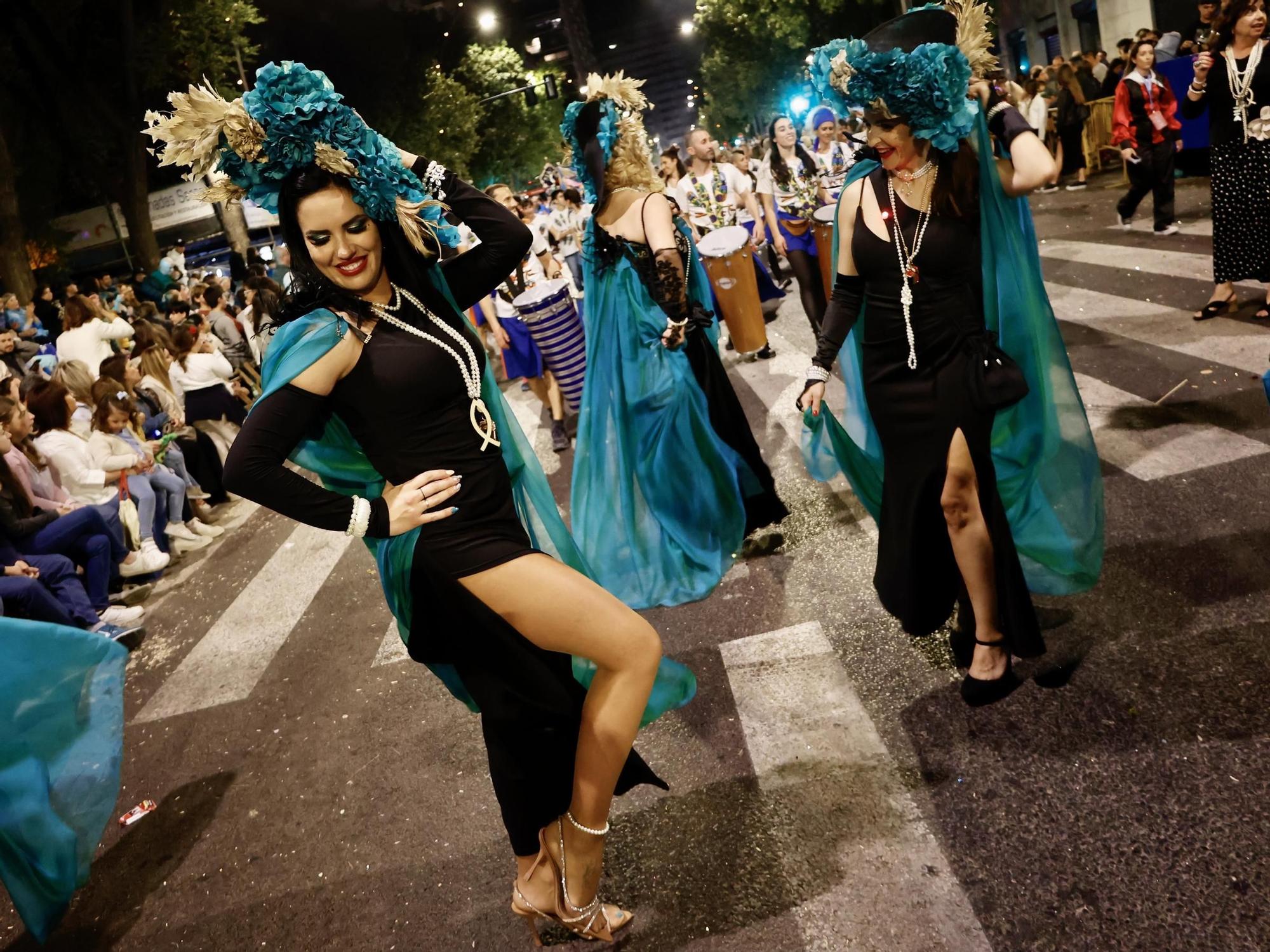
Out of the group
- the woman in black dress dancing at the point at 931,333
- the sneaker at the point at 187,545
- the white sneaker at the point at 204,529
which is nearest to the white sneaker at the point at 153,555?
the sneaker at the point at 187,545

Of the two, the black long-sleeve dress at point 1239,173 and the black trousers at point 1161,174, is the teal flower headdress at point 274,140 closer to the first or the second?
the black long-sleeve dress at point 1239,173

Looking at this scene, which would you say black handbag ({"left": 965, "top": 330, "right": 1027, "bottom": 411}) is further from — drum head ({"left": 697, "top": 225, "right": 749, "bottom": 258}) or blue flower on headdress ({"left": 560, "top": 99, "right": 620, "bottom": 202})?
drum head ({"left": 697, "top": 225, "right": 749, "bottom": 258})

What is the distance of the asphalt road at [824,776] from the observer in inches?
94.7

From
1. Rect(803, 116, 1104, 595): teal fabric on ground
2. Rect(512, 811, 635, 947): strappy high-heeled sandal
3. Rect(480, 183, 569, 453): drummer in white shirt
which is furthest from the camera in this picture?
Rect(480, 183, 569, 453): drummer in white shirt

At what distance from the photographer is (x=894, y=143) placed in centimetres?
289

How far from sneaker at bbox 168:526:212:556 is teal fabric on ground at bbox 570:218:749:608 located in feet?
16.2

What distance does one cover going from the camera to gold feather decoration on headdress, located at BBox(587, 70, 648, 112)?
459 centimetres

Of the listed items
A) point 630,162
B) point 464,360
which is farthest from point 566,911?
point 630,162

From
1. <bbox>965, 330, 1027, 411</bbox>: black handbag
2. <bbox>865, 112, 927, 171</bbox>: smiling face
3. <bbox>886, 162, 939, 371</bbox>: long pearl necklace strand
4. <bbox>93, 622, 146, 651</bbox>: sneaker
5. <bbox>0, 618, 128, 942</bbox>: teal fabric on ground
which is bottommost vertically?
<bbox>93, 622, 146, 651</bbox>: sneaker

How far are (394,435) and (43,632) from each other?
1.78m

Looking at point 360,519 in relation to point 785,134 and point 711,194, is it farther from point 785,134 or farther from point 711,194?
point 711,194

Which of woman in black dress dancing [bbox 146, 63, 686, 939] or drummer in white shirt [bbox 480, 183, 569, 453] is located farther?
drummer in white shirt [bbox 480, 183, 569, 453]

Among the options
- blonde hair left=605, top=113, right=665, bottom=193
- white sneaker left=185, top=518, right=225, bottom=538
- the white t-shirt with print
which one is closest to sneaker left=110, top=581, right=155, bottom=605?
white sneaker left=185, top=518, right=225, bottom=538

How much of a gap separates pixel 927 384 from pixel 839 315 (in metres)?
0.41
